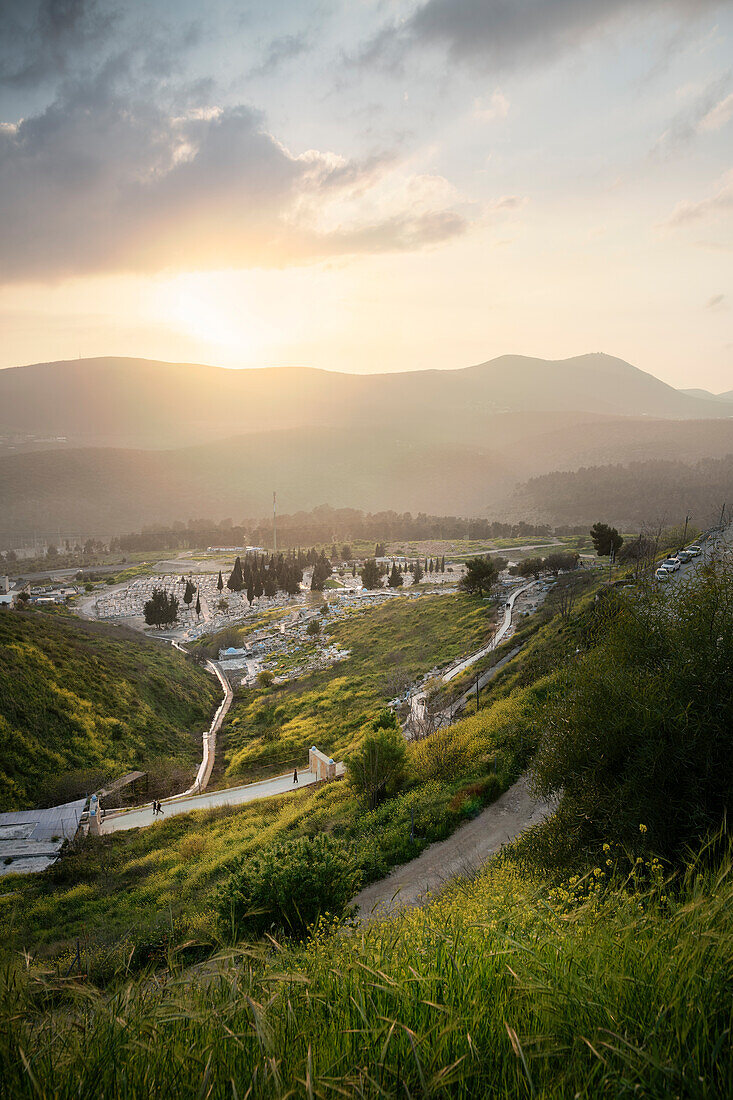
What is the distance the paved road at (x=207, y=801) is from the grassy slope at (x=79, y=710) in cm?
233

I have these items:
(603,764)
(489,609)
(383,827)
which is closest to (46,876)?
(383,827)

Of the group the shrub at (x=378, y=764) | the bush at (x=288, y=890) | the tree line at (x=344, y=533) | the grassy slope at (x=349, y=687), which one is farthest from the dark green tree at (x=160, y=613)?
the tree line at (x=344, y=533)

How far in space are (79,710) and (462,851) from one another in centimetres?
2227

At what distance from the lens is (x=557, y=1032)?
2.23 m

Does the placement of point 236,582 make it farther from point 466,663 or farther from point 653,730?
point 653,730

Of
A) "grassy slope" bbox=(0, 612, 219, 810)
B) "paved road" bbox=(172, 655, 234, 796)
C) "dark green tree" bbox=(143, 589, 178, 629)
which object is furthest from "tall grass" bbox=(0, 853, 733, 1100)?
"dark green tree" bbox=(143, 589, 178, 629)

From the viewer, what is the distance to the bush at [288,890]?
969 centimetres

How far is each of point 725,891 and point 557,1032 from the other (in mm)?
1746

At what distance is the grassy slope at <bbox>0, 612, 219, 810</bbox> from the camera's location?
2303cm

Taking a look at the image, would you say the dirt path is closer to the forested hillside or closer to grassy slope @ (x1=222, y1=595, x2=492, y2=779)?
grassy slope @ (x1=222, y1=595, x2=492, y2=779)

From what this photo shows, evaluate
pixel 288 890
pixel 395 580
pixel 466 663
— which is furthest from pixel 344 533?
pixel 288 890

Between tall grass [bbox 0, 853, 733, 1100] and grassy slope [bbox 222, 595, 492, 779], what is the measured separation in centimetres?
2441

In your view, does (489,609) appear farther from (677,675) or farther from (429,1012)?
(429,1012)

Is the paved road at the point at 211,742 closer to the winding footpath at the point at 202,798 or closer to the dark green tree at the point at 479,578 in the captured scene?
the winding footpath at the point at 202,798
